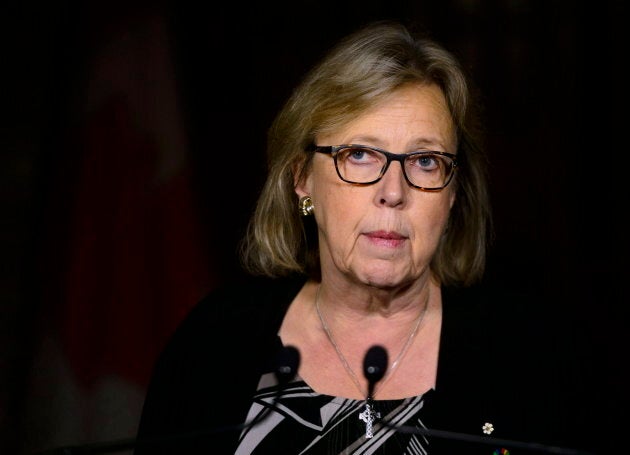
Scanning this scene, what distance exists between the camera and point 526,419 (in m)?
1.84

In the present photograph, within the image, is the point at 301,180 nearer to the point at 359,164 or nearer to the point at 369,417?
the point at 359,164

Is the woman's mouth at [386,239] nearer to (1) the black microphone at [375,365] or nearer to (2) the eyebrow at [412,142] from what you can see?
(2) the eyebrow at [412,142]

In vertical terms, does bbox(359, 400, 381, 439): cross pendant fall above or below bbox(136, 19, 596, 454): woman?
below

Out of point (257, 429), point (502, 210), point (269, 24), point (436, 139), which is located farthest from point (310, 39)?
point (257, 429)

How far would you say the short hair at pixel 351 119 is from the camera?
197cm

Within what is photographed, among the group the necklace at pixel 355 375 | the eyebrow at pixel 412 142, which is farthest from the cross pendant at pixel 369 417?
the eyebrow at pixel 412 142

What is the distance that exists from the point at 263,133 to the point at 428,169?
1.28m

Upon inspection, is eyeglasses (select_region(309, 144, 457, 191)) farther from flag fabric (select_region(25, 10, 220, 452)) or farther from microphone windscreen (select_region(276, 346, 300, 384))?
flag fabric (select_region(25, 10, 220, 452))

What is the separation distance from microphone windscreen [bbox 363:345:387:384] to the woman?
0.86 ft

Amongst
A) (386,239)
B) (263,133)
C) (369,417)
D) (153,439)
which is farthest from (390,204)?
(263,133)

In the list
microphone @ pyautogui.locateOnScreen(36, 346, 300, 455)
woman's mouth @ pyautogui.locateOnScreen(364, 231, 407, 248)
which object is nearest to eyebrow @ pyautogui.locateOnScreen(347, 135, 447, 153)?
woman's mouth @ pyautogui.locateOnScreen(364, 231, 407, 248)

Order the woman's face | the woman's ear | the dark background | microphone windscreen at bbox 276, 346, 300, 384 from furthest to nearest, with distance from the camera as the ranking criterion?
the dark background
the woman's ear
the woman's face
microphone windscreen at bbox 276, 346, 300, 384

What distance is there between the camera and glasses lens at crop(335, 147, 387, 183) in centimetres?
192

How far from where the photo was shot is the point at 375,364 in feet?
4.85
